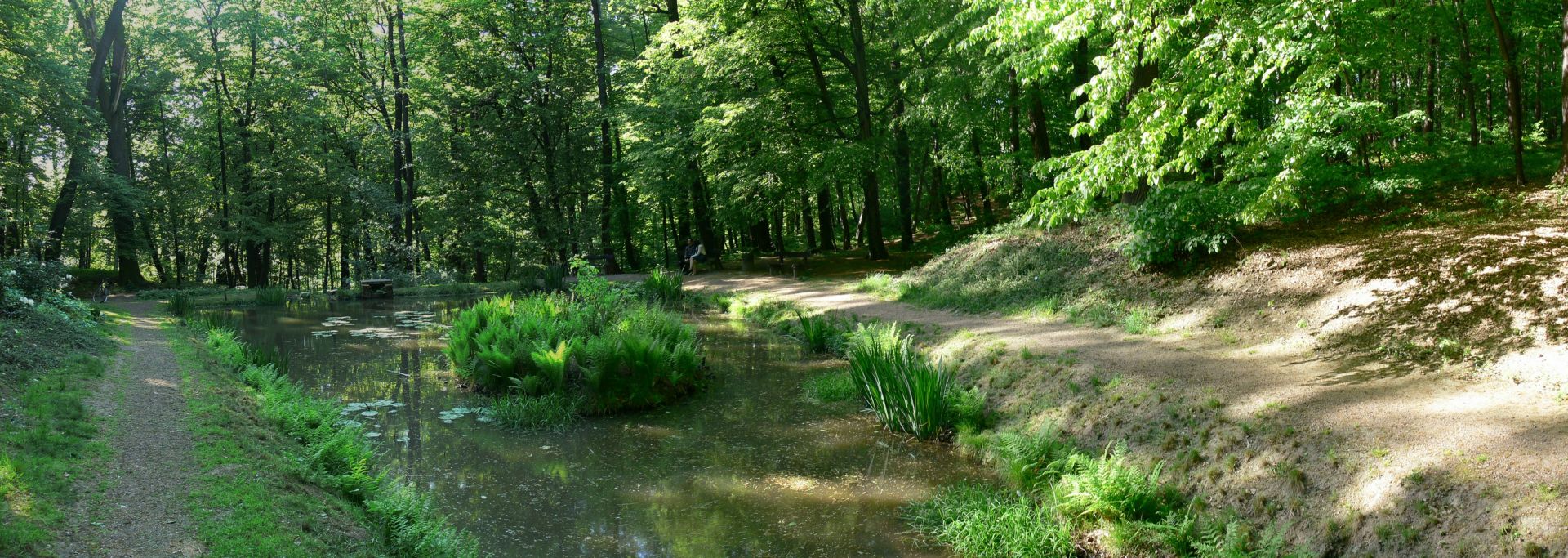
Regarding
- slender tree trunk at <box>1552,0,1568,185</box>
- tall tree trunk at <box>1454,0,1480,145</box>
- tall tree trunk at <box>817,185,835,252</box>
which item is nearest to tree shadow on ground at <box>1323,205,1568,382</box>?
slender tree trunk at <box>1552,0,1568,185</box>

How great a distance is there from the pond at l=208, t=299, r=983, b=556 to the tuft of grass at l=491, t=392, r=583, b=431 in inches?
7.1

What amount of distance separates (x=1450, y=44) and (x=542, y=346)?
19032mm

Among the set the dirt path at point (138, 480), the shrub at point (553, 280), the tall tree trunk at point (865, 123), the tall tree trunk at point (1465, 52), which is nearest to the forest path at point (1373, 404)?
the dirt path at point (138, 480)

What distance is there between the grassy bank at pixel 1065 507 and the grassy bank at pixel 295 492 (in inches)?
120

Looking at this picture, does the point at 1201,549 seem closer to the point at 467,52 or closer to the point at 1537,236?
the point at 1537,236

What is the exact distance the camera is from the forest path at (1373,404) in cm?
391

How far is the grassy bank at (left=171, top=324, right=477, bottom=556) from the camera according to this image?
376 centimetres

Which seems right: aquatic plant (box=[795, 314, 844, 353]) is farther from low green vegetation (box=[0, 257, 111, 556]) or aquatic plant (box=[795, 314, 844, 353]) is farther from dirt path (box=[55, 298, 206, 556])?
low green vegetation (box=[0, 257, 111, 556])

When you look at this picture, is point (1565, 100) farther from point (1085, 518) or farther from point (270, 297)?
point (270, 297)

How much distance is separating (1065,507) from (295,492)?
15.2 ft

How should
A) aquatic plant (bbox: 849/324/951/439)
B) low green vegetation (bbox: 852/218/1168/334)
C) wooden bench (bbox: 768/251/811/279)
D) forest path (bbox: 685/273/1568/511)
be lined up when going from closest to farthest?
forest path (bbox: 685/273/1568/511), aquatic plant (bbox: 849/324/951/439), low green vegetation (bbox: 852/218/1168/334), wooden bench (bbox: 768/251/811/279)

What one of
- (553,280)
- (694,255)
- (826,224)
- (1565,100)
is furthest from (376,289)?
(1565,100)

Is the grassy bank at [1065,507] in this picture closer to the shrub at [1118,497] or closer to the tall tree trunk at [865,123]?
the shrub at [1118,497]

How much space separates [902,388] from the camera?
6.93 m
